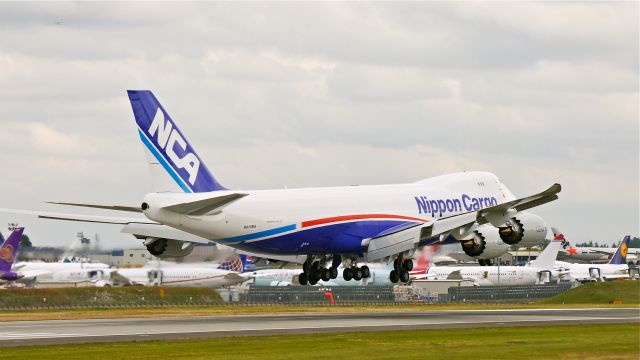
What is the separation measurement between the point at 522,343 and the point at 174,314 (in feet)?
105

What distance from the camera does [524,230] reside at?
65.2m

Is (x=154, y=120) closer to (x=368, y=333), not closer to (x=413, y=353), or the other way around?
(x=368, y=333)

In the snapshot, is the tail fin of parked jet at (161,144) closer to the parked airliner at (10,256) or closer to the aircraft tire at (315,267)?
the aircraft tire at (315,267)

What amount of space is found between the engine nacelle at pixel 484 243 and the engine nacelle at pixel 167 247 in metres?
15.8

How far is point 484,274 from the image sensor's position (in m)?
128

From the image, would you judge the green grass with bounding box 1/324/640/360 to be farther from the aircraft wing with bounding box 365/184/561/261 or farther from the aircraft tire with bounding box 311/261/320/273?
the aircraft tire with bounding box 311/261/320/273

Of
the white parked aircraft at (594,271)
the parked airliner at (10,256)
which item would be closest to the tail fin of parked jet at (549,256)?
the white parked aircraft at (594,271)

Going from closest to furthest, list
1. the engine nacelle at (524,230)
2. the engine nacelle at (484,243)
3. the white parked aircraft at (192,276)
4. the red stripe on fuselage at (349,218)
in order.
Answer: the red stripe on fuselage at (349,218) < the engine nacelle at (484,243) < the engine nacelle at (524,230) < the white parked aircraft at (192,276)

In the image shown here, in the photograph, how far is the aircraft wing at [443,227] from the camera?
198ft

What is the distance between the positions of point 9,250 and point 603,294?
182ft

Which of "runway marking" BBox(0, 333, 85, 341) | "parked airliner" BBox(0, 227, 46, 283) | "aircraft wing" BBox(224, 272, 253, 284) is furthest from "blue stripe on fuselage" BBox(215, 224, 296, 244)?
"aircraft wing" BBox(224, 272, 253, 284)

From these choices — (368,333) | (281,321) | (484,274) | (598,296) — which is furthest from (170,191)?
(484,274)

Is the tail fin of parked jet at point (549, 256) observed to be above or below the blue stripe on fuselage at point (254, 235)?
above

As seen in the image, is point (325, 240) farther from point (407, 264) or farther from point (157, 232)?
point (157, 232)
